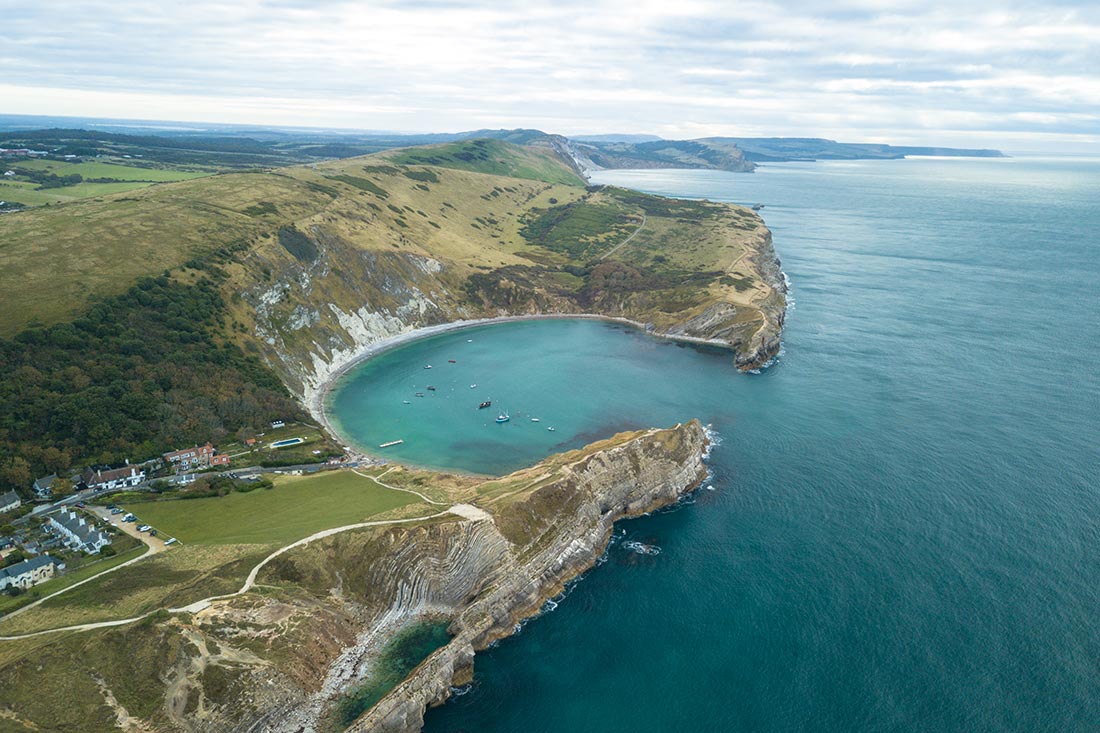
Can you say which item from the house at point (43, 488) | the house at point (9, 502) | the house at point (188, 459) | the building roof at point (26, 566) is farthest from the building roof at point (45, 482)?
the building roof at point (26, 566)

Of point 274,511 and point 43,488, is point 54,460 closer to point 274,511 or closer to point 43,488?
point 43,488

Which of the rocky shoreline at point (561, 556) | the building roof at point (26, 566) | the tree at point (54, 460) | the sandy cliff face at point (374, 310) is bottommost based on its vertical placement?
the rocky shoreline at point (561, 556)

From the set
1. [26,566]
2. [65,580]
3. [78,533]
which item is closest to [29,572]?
[26,566]

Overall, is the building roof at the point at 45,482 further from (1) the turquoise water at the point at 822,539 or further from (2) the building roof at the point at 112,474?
(1) the turquoise water at the point at 822,539

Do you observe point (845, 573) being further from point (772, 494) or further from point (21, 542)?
point (21, 542)

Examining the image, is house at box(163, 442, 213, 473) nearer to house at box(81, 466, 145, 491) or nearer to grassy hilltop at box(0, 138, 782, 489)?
grassy hilltop at box(0, 138, 782, 489)

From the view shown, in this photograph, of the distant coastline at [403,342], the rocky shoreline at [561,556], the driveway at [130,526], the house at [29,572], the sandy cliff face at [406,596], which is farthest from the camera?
the distant coastline at [403,342]

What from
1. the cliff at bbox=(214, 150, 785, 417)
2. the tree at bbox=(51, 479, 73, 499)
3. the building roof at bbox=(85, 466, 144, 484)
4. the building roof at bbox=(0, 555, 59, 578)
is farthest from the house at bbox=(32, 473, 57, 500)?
the cliff at bbox=(214, 150, 785, 417)
